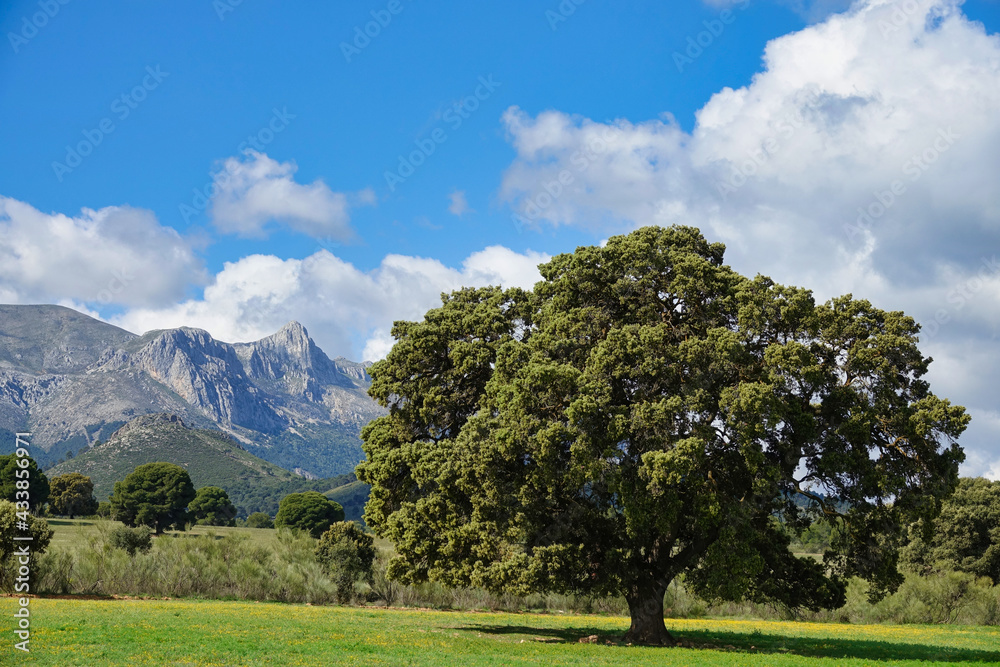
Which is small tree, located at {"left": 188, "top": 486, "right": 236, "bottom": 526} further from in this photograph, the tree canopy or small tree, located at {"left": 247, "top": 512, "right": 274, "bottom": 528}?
the tree canopy

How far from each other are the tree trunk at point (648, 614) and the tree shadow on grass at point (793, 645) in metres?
0.66

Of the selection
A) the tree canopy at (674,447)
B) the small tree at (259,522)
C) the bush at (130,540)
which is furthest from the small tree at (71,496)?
the tree canopy at (674,447)

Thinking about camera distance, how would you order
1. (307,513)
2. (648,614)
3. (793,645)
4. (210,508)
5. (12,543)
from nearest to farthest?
(648,614) < (793,645) < (12,543) < (307,513) < (210,508)

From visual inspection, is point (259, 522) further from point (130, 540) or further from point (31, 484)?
point (130, 540)

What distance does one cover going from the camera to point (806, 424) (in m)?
22.4

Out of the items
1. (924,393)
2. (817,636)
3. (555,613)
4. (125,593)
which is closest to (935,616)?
(817,636)

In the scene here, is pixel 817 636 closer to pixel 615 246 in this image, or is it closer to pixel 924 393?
pixel 924 393

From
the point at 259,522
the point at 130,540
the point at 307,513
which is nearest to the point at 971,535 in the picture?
the point at 130,540

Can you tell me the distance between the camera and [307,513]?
103 m

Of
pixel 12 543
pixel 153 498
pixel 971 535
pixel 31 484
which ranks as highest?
pixel 31 484

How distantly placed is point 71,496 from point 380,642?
99035 millimetres

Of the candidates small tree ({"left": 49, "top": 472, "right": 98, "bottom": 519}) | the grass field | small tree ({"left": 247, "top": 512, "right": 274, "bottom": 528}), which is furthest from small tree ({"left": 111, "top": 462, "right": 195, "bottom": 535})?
the grass field

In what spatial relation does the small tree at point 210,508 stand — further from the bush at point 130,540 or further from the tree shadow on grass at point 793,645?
the tree shadow on grass at point 793,645

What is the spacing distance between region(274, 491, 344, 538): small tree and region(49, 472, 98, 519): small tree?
90.4ft
